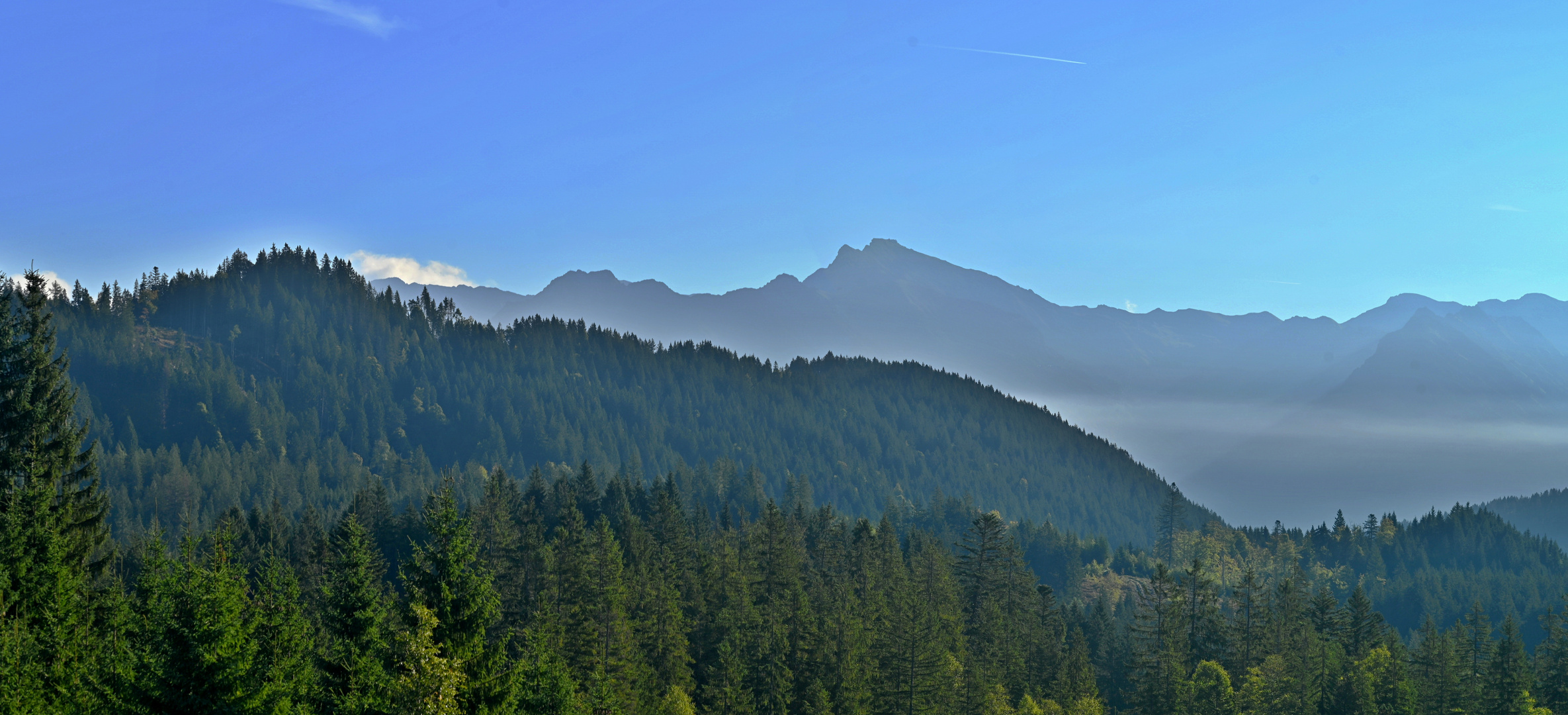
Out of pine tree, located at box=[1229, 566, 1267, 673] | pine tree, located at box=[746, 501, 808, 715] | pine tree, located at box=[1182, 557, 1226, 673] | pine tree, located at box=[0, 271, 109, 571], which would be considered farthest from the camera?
pine tree, located at box=[1182, 557, 1226, 673]

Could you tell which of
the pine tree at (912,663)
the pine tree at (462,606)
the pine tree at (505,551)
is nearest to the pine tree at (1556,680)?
the pine tree at (912,663)

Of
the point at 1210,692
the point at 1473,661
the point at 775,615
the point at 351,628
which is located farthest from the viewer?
the point at 1473,661

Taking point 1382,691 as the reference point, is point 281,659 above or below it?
above

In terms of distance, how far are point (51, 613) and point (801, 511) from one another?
11754 cm

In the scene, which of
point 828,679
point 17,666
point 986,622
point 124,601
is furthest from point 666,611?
point 17,666

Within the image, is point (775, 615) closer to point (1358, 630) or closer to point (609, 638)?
point (609, 638)

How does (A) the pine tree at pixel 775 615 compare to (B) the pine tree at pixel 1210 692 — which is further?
(B) the pine tree at pixel 1210 692

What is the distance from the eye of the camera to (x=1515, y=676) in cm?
9131

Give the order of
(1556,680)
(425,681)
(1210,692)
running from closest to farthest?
(425,681)
(1210,692)
(1556,680)

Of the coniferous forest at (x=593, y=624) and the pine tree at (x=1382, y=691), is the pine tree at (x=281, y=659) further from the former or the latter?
the pine tree at (x=1382, y=691)

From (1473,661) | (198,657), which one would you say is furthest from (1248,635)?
(198,657)

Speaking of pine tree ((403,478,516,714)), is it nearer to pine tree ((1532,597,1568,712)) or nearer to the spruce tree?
the spruce tree

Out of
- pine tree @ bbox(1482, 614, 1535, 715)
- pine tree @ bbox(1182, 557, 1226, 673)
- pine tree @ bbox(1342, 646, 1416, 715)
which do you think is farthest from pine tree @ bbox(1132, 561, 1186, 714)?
pine tree @ bbox(1482, 614, 1535, 715)

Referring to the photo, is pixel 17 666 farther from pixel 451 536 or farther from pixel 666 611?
pixel 666 611
